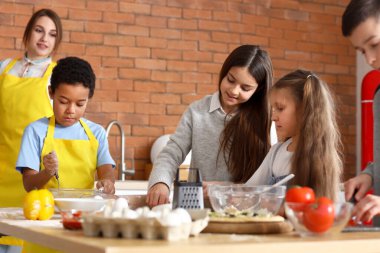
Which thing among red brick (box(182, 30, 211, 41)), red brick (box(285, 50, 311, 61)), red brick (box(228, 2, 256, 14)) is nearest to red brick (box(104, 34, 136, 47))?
red brick (box(182, 30, 211, 41))

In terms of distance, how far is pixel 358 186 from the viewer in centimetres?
214

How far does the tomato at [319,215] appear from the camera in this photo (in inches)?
63.2

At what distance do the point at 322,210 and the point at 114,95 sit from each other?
3372mm

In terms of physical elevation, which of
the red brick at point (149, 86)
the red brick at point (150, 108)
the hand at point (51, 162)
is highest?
the red brick at point (149, 86)

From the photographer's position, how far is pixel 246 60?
2.75 metres

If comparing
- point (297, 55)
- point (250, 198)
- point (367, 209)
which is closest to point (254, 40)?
point (297, 55)

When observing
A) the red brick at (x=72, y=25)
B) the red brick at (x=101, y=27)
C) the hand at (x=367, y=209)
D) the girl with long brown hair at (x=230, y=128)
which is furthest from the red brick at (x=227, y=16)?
the hand at (x=367, y=209)

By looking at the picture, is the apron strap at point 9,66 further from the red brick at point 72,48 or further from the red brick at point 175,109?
the red brick at point 175,109

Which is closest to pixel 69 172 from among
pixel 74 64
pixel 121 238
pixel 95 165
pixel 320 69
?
pixel 95 165

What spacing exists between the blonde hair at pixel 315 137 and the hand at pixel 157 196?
1.58 feet

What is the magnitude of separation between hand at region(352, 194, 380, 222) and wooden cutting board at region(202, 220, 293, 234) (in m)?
0.17

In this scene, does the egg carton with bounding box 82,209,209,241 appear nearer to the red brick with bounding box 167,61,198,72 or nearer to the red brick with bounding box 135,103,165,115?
the red brick with bounding box 135,103,165,115

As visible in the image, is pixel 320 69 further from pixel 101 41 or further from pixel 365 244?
pixel 365 244

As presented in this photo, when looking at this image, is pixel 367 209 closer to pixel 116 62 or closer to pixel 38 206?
pixel 38 206
